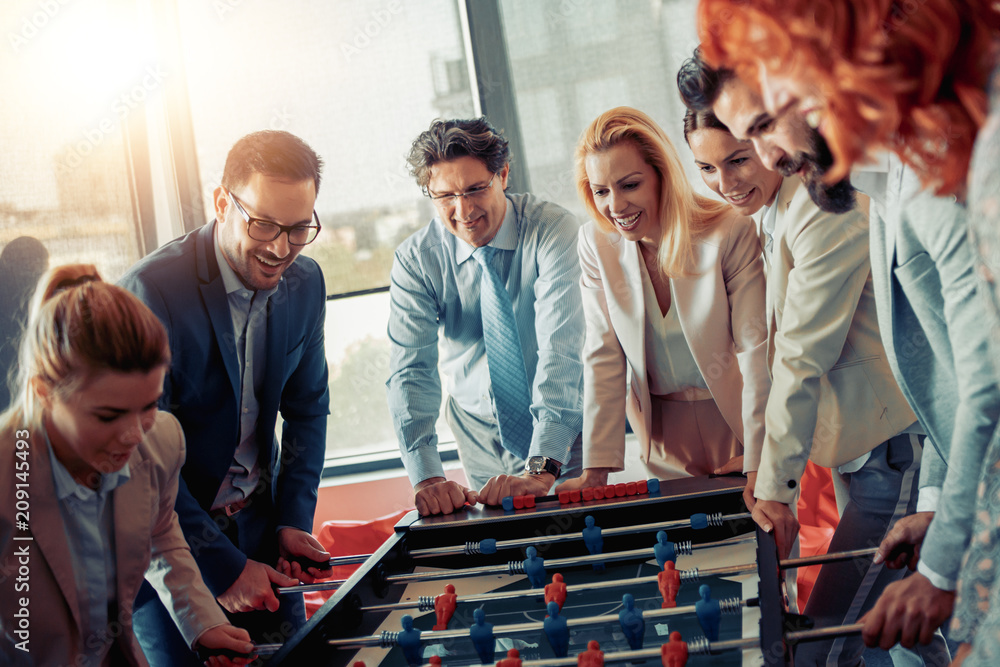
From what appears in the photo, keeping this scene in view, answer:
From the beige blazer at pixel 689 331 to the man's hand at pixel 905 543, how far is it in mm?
497

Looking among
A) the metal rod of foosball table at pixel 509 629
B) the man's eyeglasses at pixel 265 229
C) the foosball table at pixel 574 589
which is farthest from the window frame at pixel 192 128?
the metal rod of foosball table at pixel 509 629

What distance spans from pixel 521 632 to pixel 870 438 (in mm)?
841

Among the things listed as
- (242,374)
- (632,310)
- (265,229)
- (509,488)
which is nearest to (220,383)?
(242,374)

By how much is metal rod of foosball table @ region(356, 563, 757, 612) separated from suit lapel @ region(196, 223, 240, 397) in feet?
2.41

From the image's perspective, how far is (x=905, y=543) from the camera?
50.6 inches

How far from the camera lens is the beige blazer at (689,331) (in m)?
1.91

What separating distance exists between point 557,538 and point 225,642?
655 millimetres

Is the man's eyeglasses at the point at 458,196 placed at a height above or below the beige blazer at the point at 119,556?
above

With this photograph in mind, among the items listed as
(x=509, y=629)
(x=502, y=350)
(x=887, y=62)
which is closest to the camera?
(x=887, y=62)

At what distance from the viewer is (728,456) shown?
80.7 inches

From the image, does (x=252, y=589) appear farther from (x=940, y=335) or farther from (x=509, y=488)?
(x=940, y=335)

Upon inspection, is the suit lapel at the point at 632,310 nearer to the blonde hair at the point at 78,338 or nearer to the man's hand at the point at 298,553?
the man's hand at the point at 298,553

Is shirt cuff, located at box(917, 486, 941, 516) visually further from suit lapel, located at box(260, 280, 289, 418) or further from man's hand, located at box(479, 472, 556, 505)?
suit lapel, located at box(260, 280, 289, 418)

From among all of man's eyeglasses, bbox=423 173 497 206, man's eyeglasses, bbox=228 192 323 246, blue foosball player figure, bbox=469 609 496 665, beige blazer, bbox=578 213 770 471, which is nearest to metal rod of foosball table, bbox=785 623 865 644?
blue foosball player figure, bbox=469 609 496 665
